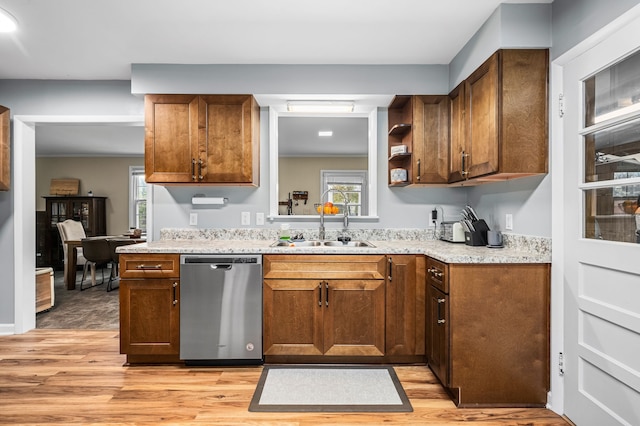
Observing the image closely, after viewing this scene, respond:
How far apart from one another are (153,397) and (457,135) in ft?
8.86

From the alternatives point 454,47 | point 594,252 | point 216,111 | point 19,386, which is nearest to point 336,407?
point 594,252

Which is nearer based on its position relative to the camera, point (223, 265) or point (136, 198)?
point (223, 265)

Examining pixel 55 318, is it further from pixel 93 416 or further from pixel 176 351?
pixel 93 416

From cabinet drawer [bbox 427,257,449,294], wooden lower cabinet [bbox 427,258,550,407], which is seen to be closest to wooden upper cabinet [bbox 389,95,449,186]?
cabinet drawer [bbox 427,257,449,294]

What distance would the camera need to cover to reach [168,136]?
9.74 ft

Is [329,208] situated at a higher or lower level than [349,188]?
lower

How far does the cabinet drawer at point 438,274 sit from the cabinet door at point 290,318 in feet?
2.61

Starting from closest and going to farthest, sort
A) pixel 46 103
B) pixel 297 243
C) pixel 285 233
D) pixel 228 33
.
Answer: pixel 228 33 < pixel 297 243 < pixel 285 233 < pixel 46 103

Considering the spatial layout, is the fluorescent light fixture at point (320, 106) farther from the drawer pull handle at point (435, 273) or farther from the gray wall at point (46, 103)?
the drawer pull handle at point (435, 273)

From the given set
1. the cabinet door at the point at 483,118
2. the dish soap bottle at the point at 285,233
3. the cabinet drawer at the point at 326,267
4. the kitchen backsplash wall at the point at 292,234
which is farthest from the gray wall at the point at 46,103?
the cabinet door at the point at 483,118

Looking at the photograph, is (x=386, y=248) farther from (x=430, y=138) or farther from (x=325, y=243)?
(x=430, y=138)

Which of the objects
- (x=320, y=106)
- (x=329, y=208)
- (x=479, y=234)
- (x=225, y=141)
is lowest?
(x=479, y=234)

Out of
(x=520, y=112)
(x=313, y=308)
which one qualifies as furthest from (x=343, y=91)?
(x=313, y=308)

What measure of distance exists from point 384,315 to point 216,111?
6.61 feet
